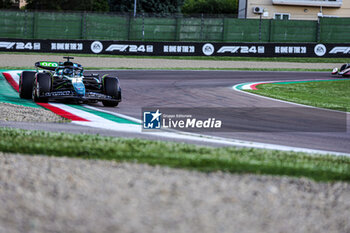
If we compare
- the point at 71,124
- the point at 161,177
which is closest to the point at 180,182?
the point at 161,177

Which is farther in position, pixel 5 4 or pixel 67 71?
pixel 5 4

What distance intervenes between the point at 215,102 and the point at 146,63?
1490 centimetres

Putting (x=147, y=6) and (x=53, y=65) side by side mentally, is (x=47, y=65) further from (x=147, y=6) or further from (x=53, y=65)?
(x=147, y=6)

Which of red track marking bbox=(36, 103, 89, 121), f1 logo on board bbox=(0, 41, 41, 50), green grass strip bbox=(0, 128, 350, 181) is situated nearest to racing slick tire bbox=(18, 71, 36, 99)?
red track marking bbox=(36, 103, 89, 121)

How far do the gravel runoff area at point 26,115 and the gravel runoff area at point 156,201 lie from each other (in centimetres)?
379

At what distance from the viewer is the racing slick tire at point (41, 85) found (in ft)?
35.3

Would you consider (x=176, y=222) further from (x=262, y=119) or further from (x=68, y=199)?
(x=262, y=119)

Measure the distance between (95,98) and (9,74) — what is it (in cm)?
784

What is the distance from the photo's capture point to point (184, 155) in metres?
4.92

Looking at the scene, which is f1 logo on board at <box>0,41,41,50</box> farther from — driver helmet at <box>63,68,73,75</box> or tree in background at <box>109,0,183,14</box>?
tree in background at <box>109,0,183,14</box>

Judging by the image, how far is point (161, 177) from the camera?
394 cm

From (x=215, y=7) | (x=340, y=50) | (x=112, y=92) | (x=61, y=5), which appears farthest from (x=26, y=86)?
(x=215, y=7)

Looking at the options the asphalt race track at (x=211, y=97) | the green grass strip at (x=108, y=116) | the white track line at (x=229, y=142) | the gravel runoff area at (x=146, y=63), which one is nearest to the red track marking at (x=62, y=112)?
the green grass strip at (x=108, y=116)

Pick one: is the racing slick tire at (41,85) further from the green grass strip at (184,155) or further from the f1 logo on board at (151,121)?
the green grass strip at (184,155)
